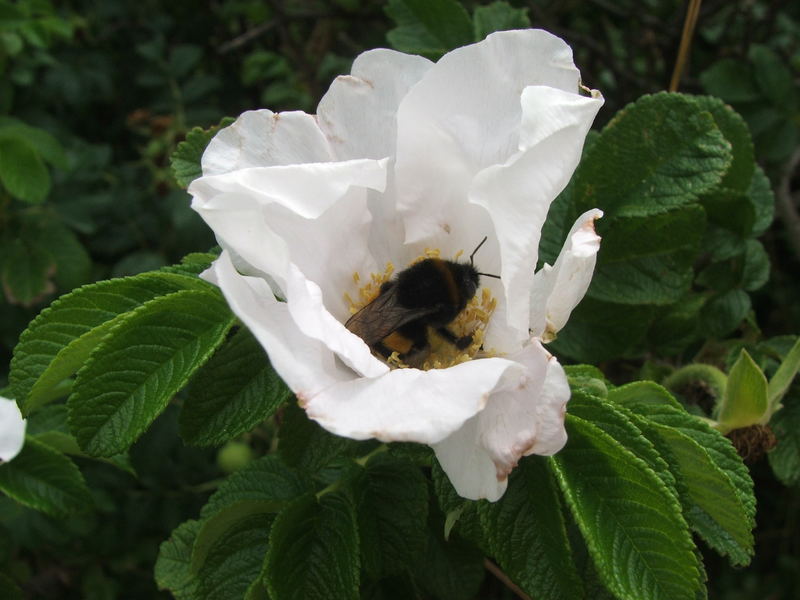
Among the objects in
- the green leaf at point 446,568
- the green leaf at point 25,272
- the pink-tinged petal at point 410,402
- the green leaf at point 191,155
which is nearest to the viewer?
the pink-tinged petal at point 410,402

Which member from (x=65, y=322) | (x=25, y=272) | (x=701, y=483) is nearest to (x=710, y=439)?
(x=701, y=483)

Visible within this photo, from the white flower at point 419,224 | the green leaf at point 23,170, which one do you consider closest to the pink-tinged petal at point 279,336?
the white flower at point 419,224

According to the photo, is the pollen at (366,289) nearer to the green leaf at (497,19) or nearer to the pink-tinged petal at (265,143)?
the pink-tinged petal at (265,143)

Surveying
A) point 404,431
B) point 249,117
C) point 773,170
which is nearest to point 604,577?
point 404,431

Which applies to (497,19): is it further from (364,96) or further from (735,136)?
(364,96)

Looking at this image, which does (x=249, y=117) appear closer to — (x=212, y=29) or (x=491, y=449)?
(x=491, y=449)

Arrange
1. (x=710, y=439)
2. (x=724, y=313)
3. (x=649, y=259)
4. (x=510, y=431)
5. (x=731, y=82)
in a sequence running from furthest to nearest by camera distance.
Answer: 1. (x=731, y=82)
2. (x=724, y=313)
3. (x=649, y=259)
4. (x=710, y=439)
5. (x=510, y=431)
